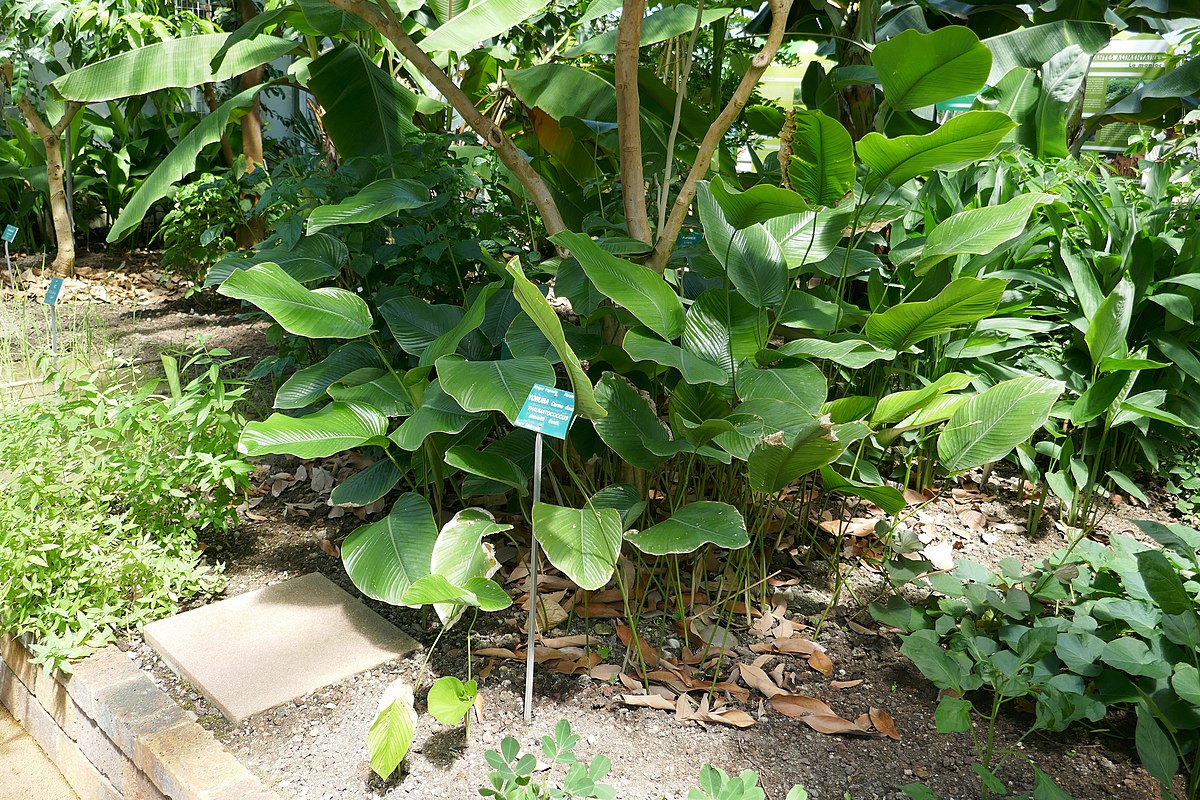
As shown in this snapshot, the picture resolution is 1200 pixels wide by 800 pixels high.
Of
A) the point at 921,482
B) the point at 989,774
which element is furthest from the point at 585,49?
the point at 989,774

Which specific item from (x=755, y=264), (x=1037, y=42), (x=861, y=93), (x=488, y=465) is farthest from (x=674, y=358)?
(x=1037, y=42)

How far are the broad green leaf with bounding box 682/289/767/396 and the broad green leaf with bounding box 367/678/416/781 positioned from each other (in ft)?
3.48

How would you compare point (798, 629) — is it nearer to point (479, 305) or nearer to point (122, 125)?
point (479, 305)

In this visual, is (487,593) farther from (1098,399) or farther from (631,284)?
(1098,399)

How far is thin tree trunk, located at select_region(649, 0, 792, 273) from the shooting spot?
220cm

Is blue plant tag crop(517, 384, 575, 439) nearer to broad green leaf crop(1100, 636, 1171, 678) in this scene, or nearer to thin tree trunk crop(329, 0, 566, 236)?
thin tree trunk crop(329, 0, 566, 236)

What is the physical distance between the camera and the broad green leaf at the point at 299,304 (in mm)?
2172

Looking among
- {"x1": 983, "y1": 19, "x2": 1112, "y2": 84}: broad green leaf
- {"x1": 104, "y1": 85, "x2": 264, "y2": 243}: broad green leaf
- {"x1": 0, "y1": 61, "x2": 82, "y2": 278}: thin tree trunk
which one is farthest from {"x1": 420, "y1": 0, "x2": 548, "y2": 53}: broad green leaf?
{"x1": 0, "y1": 61, "x2": 82, "y2": 278}: thin tree trunk

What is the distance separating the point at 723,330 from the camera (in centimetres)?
227

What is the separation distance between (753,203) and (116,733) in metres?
1.99

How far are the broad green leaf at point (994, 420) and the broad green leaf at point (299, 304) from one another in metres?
1.50

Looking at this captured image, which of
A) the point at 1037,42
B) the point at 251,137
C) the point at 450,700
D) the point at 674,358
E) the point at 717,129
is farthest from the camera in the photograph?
the point at 251,137

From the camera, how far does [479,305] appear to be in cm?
212

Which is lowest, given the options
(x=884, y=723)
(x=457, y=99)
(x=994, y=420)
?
(x=884, y=723)
